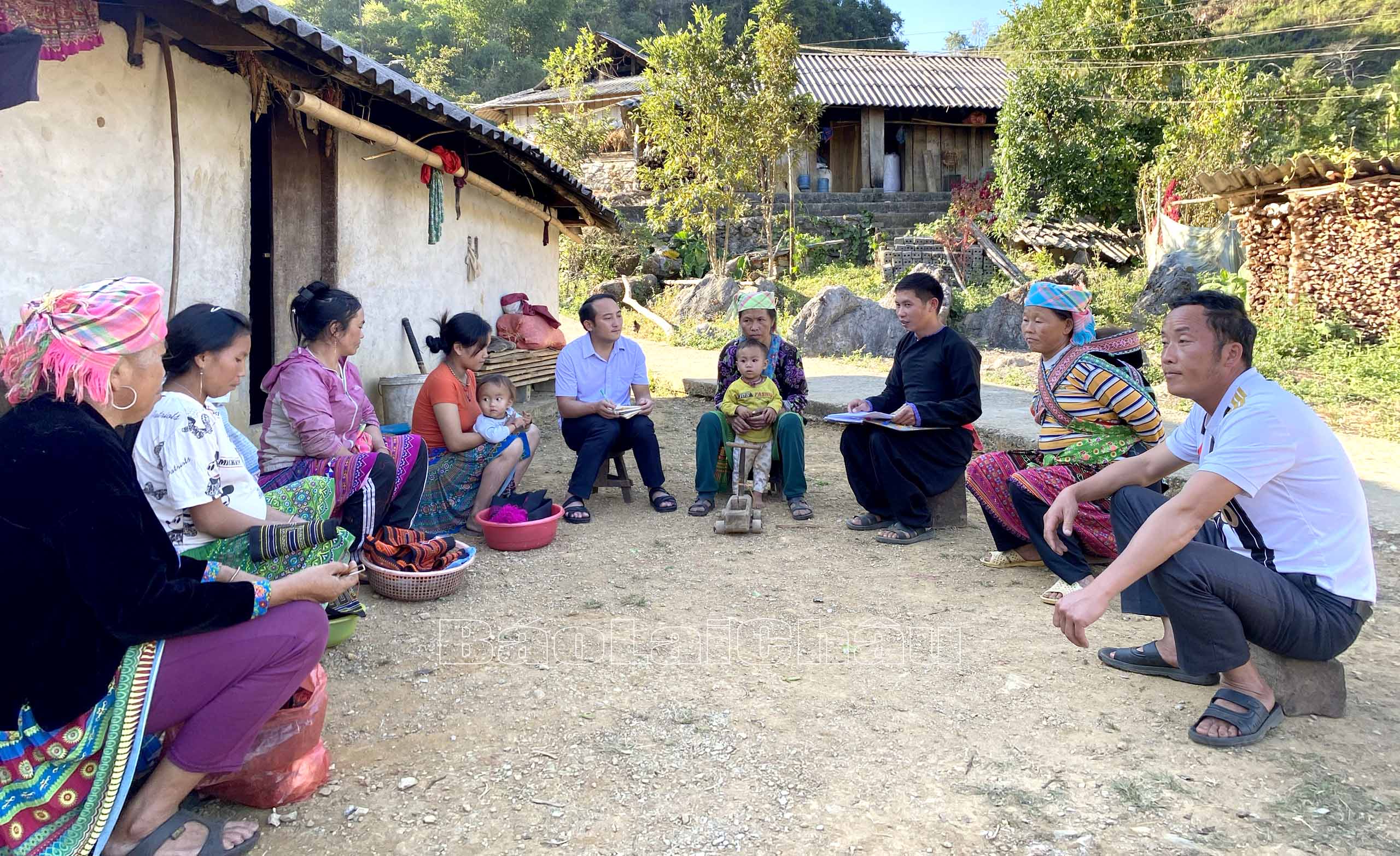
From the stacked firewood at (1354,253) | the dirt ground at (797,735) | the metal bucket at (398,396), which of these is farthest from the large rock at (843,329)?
the dirt ground at (797,735)

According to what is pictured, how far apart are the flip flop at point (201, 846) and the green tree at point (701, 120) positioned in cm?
1616

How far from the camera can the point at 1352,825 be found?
232 cm

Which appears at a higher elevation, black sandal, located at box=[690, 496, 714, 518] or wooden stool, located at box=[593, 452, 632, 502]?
wooden stool, located at box=[593, 452, 632, 502]

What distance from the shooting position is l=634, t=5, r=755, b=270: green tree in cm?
1683

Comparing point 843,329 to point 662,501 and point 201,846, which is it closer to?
point 662,501

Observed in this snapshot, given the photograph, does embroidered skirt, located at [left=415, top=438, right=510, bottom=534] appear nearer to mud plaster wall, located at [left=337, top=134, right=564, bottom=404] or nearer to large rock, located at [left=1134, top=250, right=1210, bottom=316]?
mud plaster wall, located at [left=337, top=134, right=564, bottom=404]

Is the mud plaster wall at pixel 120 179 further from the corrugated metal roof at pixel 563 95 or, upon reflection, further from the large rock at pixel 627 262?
the corrugated metal roof at pixel 563 95

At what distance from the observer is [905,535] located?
5086 millimetres

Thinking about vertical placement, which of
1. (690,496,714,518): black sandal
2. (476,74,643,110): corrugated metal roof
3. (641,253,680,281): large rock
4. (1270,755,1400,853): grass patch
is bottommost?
(1270,755,1400,853): grass patch

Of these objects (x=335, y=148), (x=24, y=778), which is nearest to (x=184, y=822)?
(x=24, y=778)

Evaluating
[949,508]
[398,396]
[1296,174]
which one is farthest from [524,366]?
[1296,174]

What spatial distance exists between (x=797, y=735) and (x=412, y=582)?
1.90m

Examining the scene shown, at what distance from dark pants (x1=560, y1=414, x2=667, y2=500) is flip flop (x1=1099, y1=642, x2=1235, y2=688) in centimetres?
301

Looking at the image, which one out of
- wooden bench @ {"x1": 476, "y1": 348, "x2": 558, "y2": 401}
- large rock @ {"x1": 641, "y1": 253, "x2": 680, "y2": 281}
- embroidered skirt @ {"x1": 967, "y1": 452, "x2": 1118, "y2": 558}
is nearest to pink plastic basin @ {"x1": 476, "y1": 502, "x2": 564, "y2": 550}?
embroidered skirt @ {"x1": 967, "y1": 452, "x2": 1118, "y2": 558}
